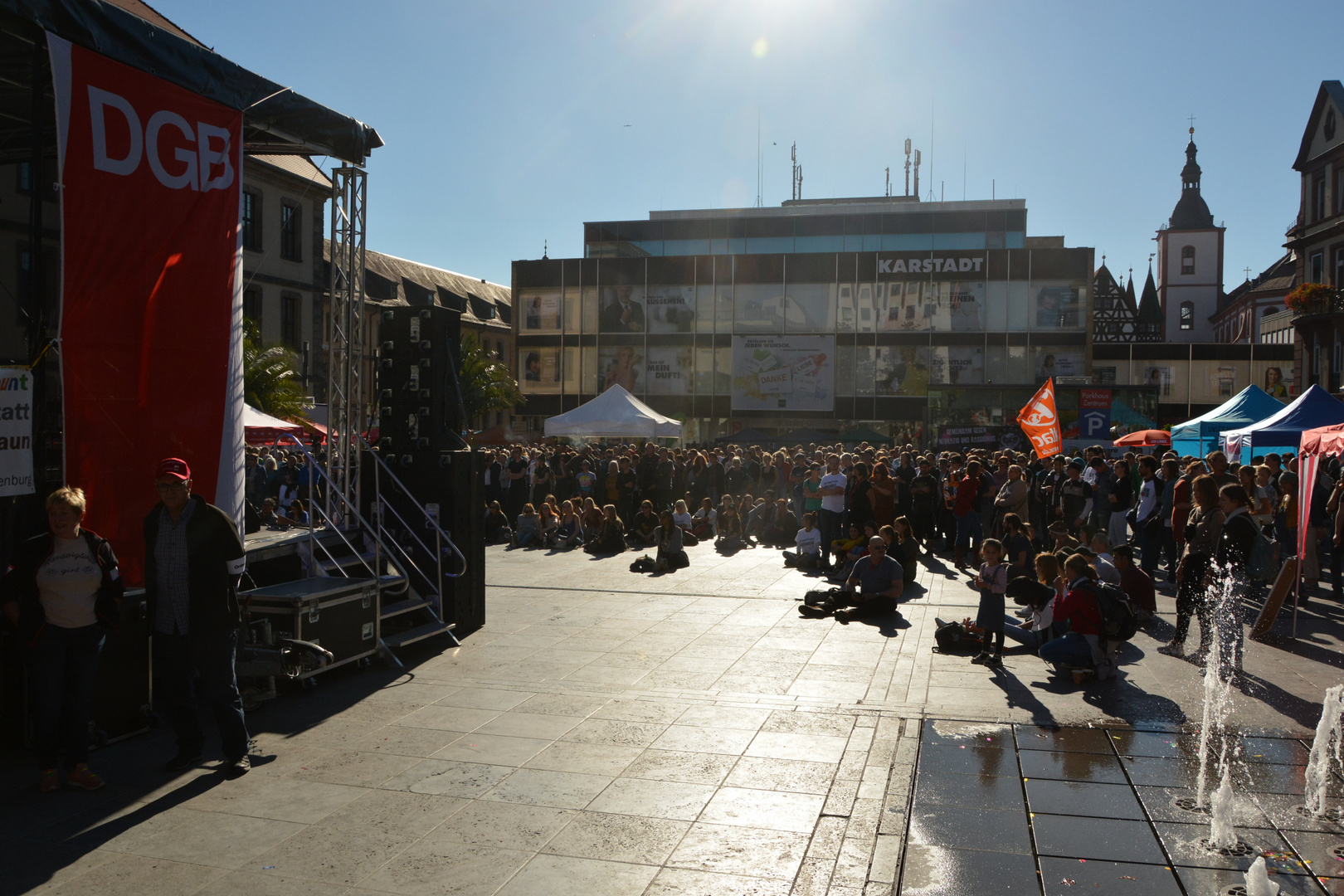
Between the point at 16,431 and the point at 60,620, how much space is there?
1.33 meters

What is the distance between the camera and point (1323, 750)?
19.6 ft

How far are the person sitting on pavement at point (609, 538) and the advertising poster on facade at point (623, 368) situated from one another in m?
30.3

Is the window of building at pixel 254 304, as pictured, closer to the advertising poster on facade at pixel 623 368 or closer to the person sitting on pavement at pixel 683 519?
the advertising poster on facade at pixel 623 368

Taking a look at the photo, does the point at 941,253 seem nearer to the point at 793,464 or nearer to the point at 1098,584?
the point at 793,464

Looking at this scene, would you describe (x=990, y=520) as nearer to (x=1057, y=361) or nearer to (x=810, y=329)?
(x=810, y=329)

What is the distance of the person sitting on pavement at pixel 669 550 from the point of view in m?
14.9

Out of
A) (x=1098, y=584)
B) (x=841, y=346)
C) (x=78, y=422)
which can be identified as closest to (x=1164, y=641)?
(x=1098, y=584)

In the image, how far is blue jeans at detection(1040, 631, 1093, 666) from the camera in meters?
8.08

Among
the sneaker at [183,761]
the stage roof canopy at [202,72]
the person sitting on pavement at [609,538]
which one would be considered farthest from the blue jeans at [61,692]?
the person sitting on pavement at [609,538]

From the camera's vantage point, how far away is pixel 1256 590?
452 inches

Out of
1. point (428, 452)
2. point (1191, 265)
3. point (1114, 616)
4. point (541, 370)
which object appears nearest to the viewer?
point (1114, 616)

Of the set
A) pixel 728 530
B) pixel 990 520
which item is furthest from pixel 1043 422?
pixel 728 530

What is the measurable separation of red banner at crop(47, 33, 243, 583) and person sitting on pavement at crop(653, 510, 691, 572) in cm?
817

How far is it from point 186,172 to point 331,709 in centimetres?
400
